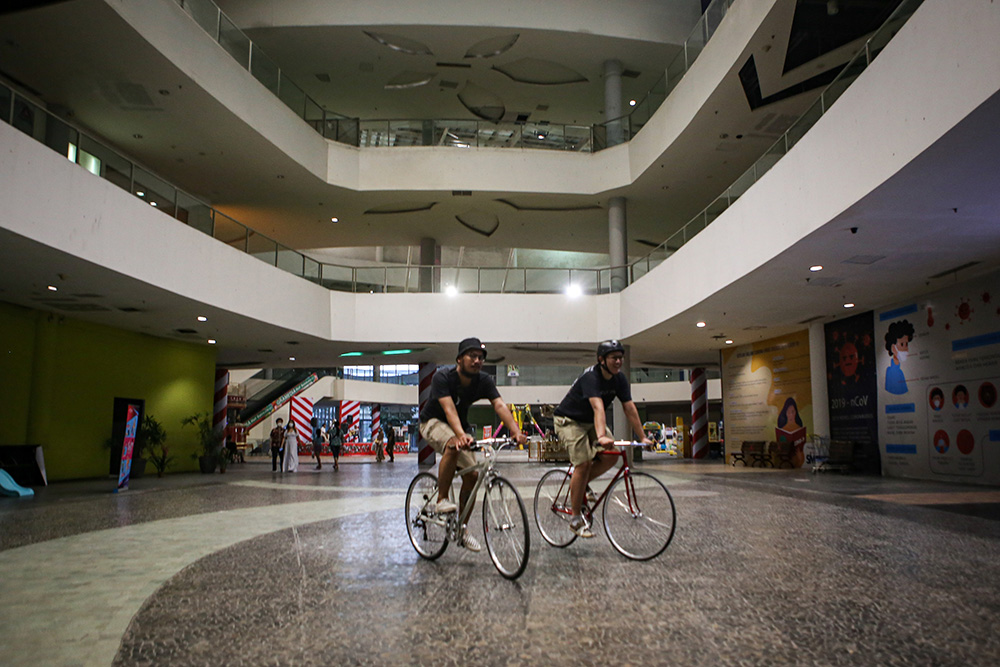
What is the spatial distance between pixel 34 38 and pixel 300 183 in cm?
770

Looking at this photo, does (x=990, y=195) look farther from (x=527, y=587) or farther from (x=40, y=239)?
(x=40, y=239)

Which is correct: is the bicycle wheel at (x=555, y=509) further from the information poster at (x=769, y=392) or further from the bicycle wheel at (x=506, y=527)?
the information poster at (x=769, y=392)

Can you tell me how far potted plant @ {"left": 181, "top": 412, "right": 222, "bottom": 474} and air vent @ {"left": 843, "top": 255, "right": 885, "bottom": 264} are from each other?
16.8m

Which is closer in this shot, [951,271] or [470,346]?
[470,346]

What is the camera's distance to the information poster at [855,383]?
1530 cm

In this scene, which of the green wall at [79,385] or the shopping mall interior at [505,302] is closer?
the shopping mall interior at [505,302]

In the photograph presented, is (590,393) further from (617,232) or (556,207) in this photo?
(556,207)

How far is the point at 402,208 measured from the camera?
22.0 metres

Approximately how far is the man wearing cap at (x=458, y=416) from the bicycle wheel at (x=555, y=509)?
3.10 ft

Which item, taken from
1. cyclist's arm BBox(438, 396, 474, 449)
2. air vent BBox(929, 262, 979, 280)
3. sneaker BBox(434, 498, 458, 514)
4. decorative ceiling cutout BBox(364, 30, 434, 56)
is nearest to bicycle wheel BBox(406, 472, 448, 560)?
sneaker BBox(434, 498, 458, 514)

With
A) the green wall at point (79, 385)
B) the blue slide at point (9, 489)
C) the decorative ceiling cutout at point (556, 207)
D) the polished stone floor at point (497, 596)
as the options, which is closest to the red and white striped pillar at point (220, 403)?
the green wall at point (79, 385)

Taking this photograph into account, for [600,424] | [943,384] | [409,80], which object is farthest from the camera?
[409,80]

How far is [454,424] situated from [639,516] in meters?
1.72

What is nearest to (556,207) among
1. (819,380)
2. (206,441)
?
(819,380)
